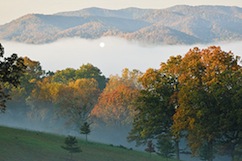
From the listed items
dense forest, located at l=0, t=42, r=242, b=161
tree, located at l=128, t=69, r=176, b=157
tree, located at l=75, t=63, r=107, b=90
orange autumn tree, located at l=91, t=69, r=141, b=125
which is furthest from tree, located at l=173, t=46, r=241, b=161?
tree, located at l=75, t=63, r=107, b=90

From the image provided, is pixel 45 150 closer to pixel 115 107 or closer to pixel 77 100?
pixel 77 100

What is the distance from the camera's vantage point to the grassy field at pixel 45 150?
62531mm

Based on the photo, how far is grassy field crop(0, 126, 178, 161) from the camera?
62.5 meters

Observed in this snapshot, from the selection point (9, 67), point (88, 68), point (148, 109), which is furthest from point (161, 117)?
point (88, 68)

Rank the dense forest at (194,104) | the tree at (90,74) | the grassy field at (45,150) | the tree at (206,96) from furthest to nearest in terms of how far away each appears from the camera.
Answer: the tree at (90,74) → the dense forest at (194,104) → the tree at (206,96) → the grassy field at (45,150)

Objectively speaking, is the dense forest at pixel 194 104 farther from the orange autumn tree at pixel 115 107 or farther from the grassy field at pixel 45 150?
the orange autumn tree at pixel 115 107

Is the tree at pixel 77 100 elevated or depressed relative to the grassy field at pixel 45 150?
elevated

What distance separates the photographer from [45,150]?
218 feet

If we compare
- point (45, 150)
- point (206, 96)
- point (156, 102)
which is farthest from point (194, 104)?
point (45, 150)

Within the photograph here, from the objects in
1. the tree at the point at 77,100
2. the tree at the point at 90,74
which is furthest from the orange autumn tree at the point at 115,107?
the tree at the point at 90,74

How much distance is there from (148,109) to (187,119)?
7653 millimetres

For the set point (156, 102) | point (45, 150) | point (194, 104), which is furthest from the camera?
point (156, 102)

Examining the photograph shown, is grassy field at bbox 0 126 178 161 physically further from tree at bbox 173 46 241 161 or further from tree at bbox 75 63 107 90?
tree at bbox 75 63 107 90

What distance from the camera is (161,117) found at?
7519 centimetres
